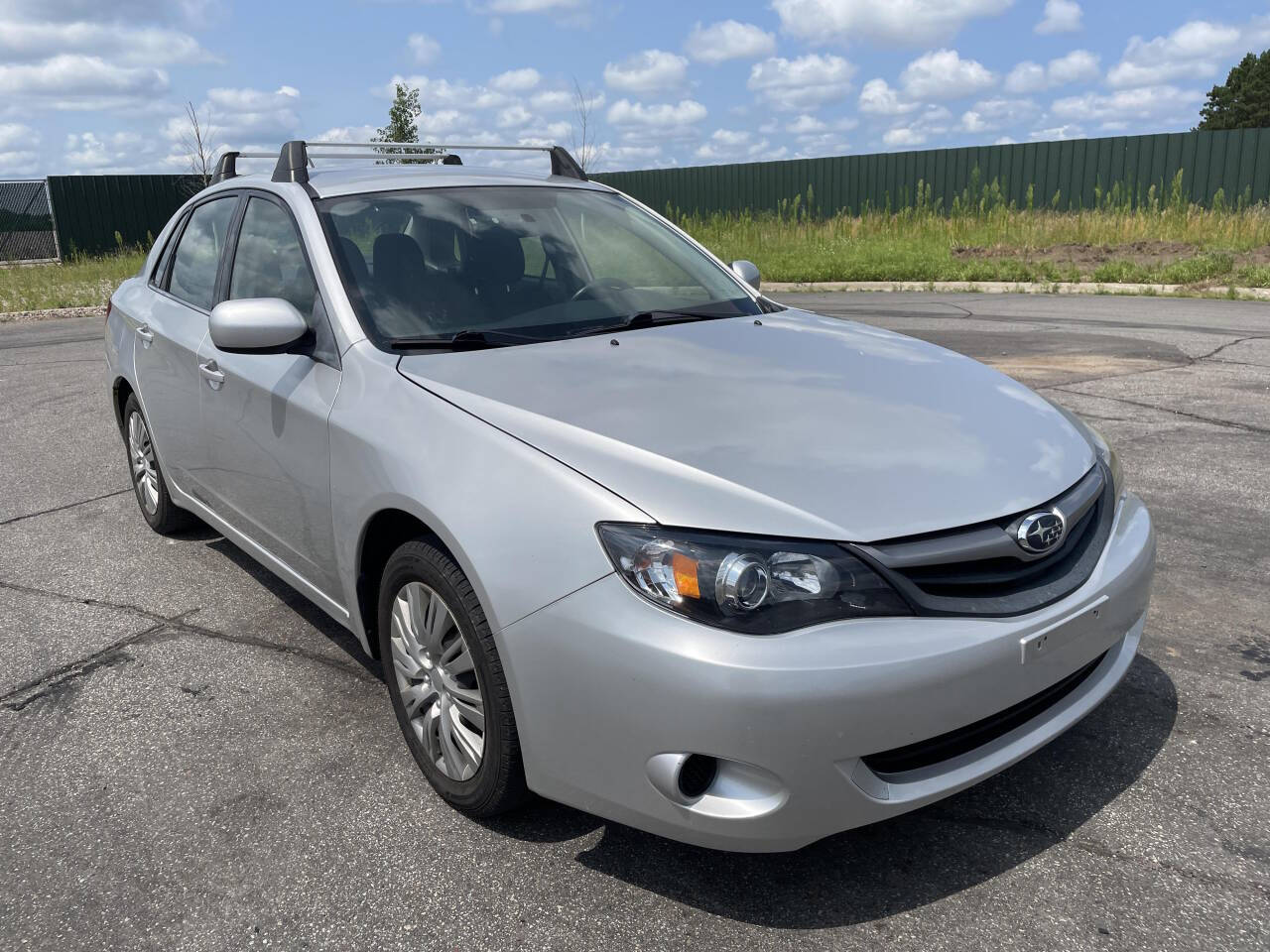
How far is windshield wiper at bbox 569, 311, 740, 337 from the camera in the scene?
11.3 ft

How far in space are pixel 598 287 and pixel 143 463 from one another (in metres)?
2.89

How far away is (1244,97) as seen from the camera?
7138 centimetres

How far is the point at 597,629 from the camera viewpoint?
2234mm

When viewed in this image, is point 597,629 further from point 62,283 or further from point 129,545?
point 62,283

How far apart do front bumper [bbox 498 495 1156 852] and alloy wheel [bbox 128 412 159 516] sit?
11.4 feet

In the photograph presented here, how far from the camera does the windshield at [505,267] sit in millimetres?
3342

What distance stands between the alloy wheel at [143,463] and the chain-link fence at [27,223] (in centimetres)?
3280

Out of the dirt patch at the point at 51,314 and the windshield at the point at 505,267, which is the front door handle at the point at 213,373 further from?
the dirt patch at the point at 51,314

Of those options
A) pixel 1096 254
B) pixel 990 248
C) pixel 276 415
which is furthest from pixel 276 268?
pixel 990 248

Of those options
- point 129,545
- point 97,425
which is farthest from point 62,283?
point 129,545

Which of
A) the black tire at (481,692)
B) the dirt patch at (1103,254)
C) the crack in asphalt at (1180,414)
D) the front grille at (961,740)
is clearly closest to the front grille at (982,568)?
the front grille at (961,740)

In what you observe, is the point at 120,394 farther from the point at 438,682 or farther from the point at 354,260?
the point at 438,682

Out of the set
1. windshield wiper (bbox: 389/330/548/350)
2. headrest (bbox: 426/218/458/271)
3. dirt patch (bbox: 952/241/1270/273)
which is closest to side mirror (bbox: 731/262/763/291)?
headrest (bbox: 426/218/458/271)

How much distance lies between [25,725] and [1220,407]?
7227 millimetres
